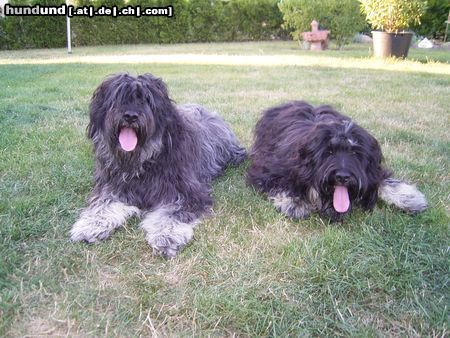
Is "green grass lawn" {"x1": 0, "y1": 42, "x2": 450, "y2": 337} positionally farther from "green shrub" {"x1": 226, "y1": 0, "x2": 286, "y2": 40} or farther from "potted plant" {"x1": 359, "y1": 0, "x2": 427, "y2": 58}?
"green shrub" {"x1": 226, "y1": 0, "x2": 286, "y2": 40}

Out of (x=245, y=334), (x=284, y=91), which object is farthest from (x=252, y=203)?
(x=284, y=91)

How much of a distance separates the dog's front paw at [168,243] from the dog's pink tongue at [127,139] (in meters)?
0.66

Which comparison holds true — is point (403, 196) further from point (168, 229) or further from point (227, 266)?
point (168, 229)

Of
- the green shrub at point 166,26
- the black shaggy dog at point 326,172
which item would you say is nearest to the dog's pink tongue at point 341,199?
the black shaggy dog at point 326,172

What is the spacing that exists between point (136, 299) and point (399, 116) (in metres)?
5.33

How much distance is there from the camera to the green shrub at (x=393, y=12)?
38.1 ft

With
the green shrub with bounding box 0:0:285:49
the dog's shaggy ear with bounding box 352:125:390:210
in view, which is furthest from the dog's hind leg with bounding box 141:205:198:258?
the green shrub with bounding box 0:0:285:49

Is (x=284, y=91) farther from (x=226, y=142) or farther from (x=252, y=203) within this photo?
(x=252, y=203)

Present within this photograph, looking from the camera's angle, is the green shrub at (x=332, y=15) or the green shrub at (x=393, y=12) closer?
the green shrub at (x=393, y=12)

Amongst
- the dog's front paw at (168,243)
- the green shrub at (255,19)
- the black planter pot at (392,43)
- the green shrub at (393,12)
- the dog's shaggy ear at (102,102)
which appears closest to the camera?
the dog's front paw at (168,243)

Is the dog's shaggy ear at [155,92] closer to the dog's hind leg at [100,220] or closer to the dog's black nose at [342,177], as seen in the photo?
the dog's hind leg at [100,220]

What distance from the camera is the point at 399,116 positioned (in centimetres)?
680

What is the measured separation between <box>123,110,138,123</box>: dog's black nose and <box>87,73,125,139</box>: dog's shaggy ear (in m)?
0.21

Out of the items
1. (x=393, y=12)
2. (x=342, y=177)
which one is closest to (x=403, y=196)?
(x=342, y=177)
